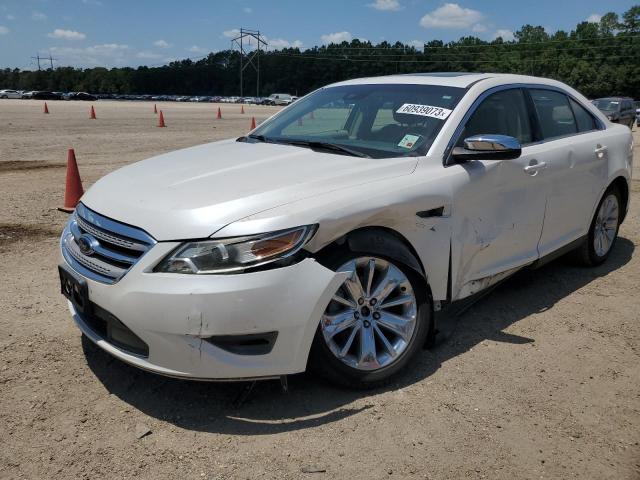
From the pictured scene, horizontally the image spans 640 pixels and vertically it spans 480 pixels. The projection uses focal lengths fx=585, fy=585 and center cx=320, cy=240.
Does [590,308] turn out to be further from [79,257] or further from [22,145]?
[22,145]

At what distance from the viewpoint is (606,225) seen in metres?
5.41

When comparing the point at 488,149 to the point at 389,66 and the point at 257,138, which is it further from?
the point at 389,66

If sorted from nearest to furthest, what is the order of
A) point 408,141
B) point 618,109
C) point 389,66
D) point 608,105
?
point 408,141
point 618,109
point 608,105
point 389,66

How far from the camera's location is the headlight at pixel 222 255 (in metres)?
2.68

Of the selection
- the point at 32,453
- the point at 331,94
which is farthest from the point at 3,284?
the point at 331,94

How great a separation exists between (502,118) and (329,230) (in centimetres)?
195

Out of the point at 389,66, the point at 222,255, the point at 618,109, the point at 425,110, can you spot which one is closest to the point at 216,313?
the point at 222,255

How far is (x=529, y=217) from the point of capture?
13.6ft

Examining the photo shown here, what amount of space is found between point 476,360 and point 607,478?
3.67ft

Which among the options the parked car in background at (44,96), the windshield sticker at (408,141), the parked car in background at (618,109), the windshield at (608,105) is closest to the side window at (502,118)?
the windshield sticker at (408,141)

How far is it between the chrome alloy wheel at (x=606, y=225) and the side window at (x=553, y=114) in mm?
877

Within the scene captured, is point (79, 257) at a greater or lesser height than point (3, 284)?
greater

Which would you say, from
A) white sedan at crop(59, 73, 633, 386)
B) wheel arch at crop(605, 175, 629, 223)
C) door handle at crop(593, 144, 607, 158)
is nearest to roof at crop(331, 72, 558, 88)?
white sedan at crop(59, 73, 633, 386)

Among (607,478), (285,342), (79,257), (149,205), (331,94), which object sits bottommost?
(607,478)
